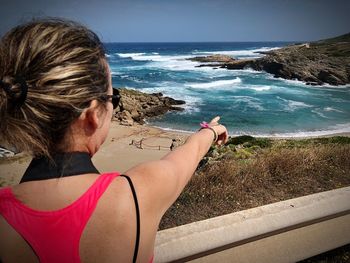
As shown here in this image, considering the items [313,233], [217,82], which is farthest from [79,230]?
[217,82]

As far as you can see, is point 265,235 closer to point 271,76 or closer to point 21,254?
point 21,254

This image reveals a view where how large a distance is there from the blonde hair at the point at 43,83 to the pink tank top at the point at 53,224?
173mm

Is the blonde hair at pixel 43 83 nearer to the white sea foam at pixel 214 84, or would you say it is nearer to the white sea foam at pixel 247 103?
the white sea foam at pixel 247 103

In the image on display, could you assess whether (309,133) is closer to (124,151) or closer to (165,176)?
(124,151)

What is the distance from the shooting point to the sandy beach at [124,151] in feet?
44.3

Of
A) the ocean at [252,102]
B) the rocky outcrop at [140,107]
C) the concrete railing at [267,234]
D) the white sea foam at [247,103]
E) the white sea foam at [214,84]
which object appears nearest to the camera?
the concrete railing at [267,234]

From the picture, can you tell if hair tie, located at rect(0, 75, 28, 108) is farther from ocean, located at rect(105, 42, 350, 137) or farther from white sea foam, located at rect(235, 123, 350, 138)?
ocean, located at rect(105, 42, 350, 137)

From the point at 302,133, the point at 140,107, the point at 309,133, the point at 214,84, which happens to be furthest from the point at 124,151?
the point at 214,84

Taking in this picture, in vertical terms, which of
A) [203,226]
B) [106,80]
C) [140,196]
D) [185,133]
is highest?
[106,80]

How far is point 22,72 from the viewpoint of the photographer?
3.03 ft

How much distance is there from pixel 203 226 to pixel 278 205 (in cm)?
83

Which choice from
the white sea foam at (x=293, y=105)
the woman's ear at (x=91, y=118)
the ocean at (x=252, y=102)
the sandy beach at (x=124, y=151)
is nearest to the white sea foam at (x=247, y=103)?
the ocean at (x=252, y=102)

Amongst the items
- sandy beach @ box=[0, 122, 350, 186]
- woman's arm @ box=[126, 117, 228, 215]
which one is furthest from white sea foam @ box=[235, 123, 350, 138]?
woman's arm @ box=[126, 117, 228, 215]

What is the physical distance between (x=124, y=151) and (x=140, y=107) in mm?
12270
